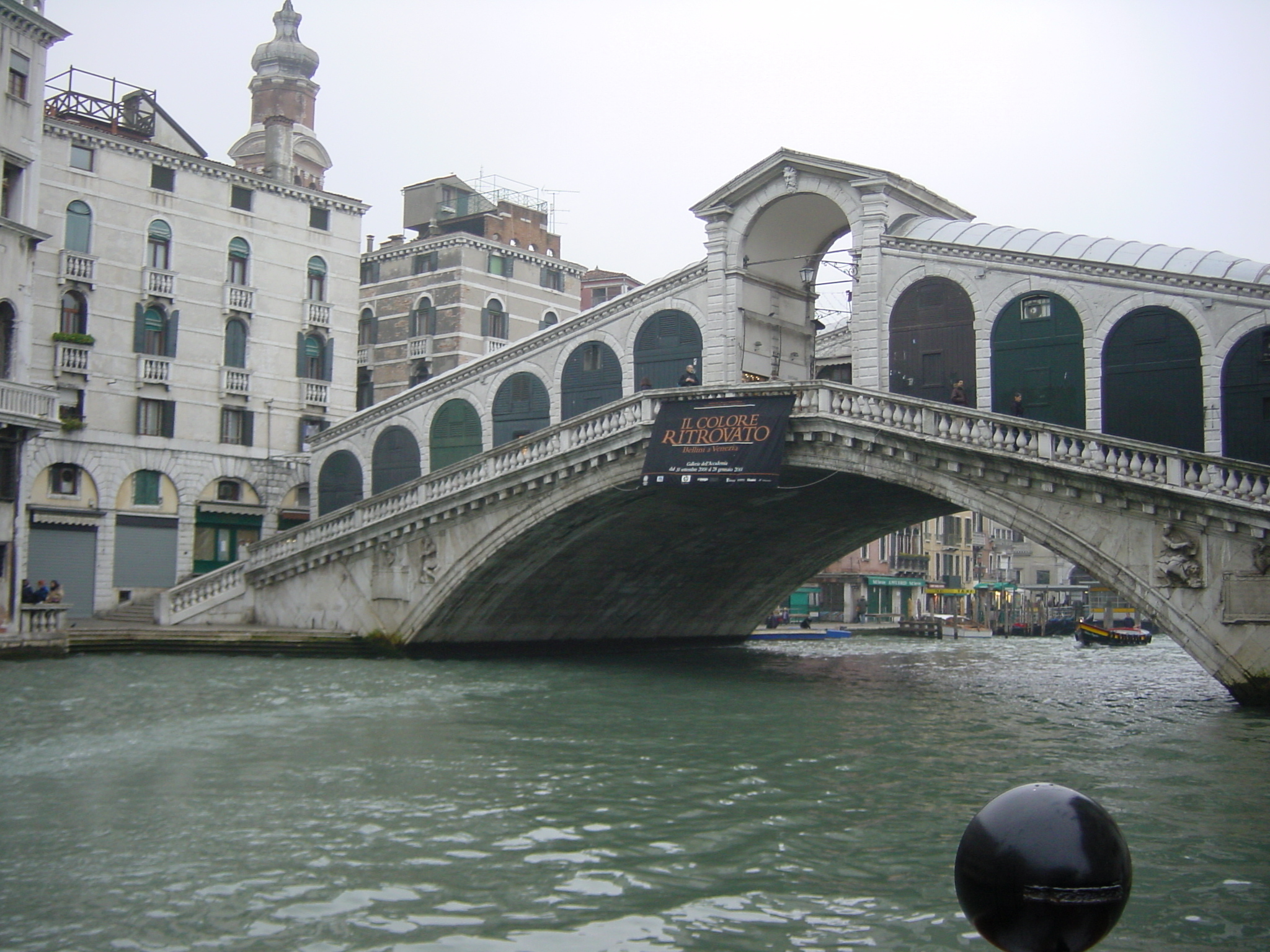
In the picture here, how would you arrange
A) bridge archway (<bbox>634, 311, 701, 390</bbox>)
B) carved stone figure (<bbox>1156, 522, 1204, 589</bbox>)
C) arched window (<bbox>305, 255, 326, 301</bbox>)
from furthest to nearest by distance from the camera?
arched window (<bbox>305, 255, 326, 301</bbox>)
bridge archway (<bbox>634, 311, 701, 390</bbox>)
carved stone figure (<bbox>1156, 522, 1204, 589</bbox>)

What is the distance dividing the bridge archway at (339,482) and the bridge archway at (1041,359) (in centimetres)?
1774

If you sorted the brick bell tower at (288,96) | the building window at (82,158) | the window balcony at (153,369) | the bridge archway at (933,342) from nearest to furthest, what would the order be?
the bridge archway at (933,342) → the building window at (82,158) → the window balcony at (153,369) → the brick bell tower at (288,96)

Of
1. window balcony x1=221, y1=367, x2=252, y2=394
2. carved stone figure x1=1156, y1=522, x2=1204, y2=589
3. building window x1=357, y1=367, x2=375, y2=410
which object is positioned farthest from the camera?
building window x1=357, y1=367, x2=375, y2=410

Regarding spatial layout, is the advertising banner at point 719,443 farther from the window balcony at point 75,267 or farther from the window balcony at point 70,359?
the window balcony at point 75,267

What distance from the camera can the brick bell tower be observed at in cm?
4988

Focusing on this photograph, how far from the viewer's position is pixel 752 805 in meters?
11.3

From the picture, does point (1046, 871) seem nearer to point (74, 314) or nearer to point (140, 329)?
point (74, 314)

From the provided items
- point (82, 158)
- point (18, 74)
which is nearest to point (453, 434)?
point (82, 158)

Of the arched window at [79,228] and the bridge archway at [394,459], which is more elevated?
the arched window at [79,228]

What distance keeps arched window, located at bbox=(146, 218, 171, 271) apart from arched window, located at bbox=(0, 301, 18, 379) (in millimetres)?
8147

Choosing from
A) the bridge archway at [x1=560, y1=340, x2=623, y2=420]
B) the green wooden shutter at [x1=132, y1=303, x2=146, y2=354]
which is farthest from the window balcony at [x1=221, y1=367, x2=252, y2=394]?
the bridge archway at [x1=560, y1=340, x2=623, y2=420]

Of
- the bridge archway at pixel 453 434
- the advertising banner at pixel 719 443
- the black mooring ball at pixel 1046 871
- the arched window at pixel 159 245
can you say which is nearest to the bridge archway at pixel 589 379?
the bridge archway at pixel 453 434

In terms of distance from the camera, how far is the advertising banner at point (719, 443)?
22781 mm

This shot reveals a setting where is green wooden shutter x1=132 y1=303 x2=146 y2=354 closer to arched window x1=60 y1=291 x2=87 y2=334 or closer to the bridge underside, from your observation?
arched window x1=60 y1=291 x2=87 y2=334
